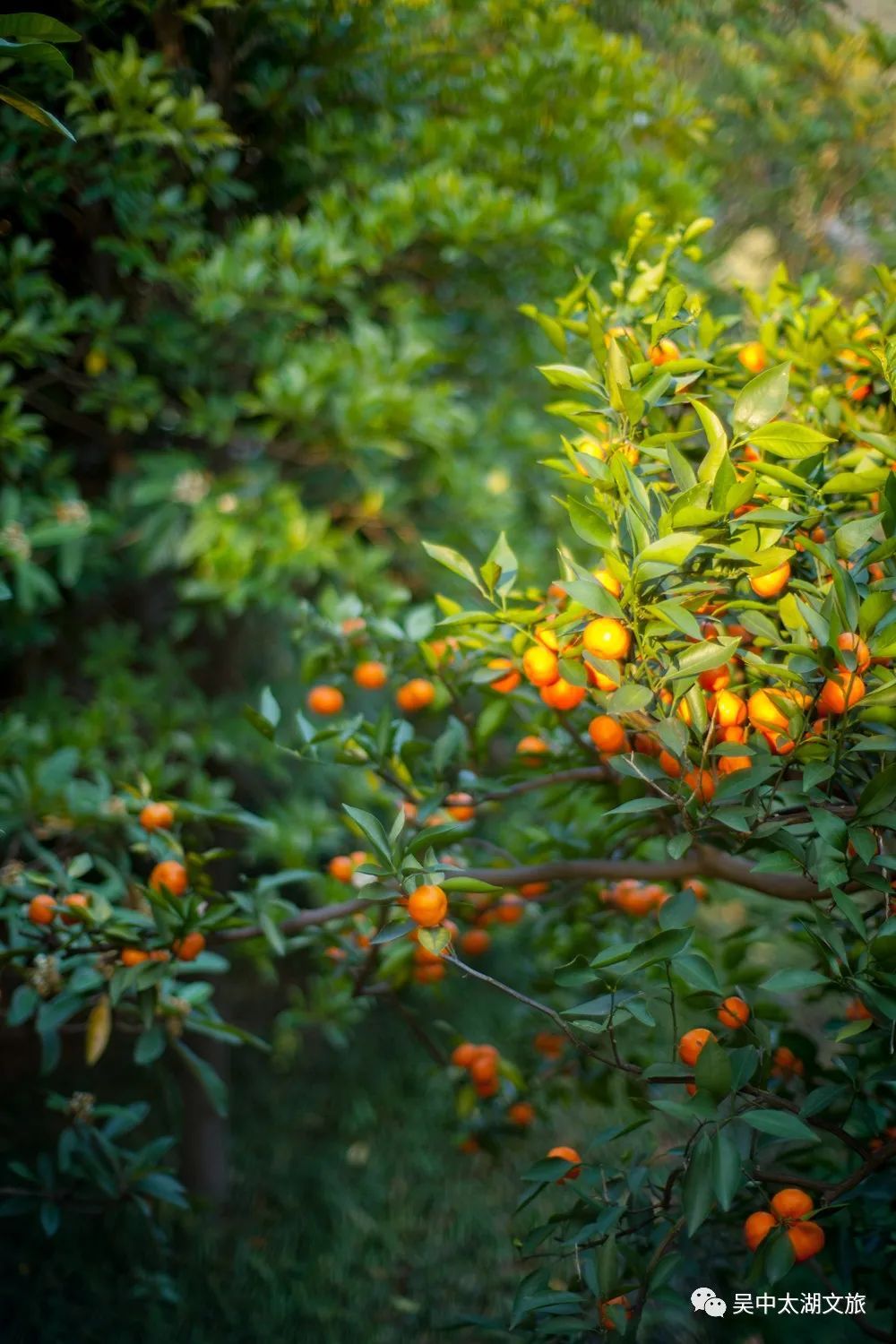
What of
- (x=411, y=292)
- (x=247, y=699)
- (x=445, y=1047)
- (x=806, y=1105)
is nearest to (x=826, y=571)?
(x=806, y=1105)

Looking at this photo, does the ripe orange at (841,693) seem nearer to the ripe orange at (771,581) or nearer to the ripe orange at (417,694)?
the ripe orange at (771,581)

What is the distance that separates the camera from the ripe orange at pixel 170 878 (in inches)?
47.1

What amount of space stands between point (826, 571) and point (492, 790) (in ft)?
1.63

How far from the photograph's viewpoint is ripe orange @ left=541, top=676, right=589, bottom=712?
3.39 ft

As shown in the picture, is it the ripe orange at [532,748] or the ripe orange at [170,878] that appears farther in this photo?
the ripe orange at [532,748]

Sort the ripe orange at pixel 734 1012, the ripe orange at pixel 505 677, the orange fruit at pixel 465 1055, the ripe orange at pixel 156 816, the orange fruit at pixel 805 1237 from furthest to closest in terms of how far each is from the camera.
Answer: the orange fruit at pixel 465 1055
the ripe orange at pixel 156 816
the ripe orange at pixel 505 677
the ripe orange at pixel 734 1012
the orange fruit at pixel 805 1237

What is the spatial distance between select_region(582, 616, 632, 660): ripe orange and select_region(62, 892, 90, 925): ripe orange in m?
0.66

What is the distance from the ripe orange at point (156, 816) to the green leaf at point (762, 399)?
2.70 ft

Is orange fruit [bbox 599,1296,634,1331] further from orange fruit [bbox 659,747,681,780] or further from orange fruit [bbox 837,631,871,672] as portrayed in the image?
orange fruit [bbox 837,631,871,672]

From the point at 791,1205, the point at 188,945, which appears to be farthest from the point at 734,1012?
the point at 188,945

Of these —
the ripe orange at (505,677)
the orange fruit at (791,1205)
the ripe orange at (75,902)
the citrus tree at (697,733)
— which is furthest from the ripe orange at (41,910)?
the orange fruit at (791,1205)

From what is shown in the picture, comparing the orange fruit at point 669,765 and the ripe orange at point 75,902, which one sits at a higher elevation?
the orange fruit at point 669,765

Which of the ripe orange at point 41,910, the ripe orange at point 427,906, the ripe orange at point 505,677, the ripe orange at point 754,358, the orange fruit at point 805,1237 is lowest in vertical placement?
the ripe orange at point 41,910

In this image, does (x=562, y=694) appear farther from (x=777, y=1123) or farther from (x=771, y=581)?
(x=777, y=1123)
